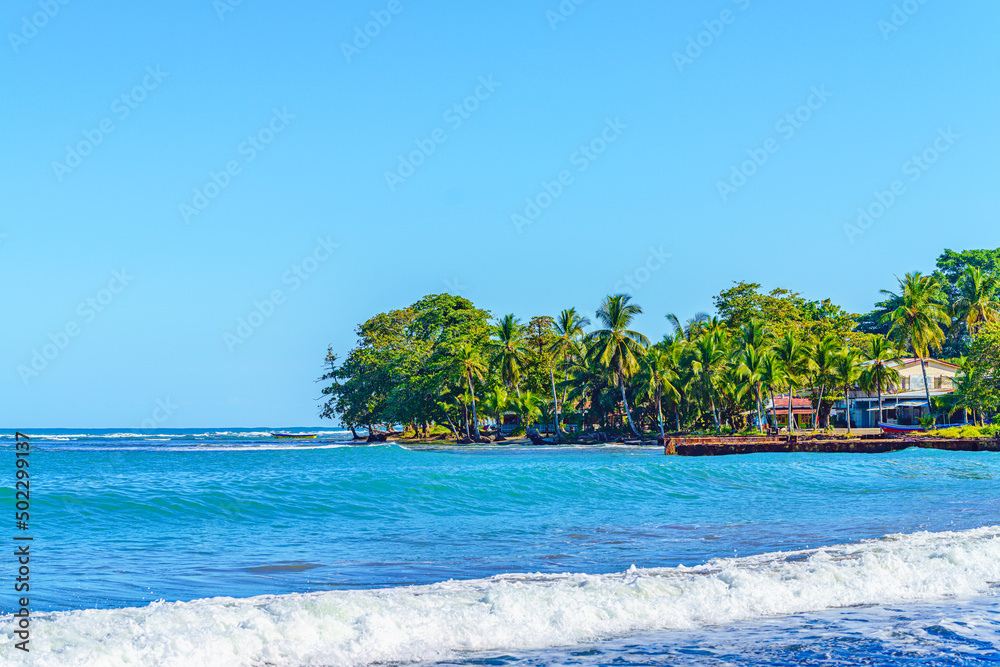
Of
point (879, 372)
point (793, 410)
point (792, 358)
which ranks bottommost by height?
point (793, 410)

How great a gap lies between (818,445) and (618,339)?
63.8ft

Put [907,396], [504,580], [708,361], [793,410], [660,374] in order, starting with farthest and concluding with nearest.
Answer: [793,410] → [660,374] → [907,396] → [708,361] → [504,580]

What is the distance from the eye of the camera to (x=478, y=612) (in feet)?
24.4

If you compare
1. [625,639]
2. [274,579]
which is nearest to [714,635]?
[625,639]

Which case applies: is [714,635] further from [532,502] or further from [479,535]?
[532,502]

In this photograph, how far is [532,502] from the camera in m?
19.4

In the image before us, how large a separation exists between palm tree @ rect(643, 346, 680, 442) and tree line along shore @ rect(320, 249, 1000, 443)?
0.11m

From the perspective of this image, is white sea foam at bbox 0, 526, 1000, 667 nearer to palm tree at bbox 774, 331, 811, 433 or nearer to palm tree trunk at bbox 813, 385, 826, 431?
palm tree at bbox 774, 331, 811, 433

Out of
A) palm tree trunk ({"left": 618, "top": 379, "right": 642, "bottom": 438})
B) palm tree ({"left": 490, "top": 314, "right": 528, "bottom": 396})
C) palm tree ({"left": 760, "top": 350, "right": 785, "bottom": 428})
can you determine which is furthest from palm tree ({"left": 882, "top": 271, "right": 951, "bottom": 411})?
palm tree ({"left": 490, "top": 314, "right": 528, "bottom": 396})

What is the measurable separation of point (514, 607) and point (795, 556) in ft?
15.9

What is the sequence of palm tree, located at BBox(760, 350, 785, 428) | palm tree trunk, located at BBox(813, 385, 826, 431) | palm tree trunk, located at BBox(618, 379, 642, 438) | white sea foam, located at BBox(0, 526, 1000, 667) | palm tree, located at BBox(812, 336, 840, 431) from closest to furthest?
white sea foam, located at BBox(0, 526, 1000, 667) → palm tree, located at BBox(760, 350, 785, 428) → palm tree, located at BBox(812, 336, 840, 431) → palm tree trunk, located at BBox(813, 385, 826, 431) → palm tree trunk, located at BBox(618, 379, 642, 438)

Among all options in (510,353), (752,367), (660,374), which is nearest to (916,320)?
(752,367)

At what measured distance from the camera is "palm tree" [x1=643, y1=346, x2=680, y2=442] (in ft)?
201

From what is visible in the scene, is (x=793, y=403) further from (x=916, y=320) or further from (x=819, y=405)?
(x=916, y=320)
